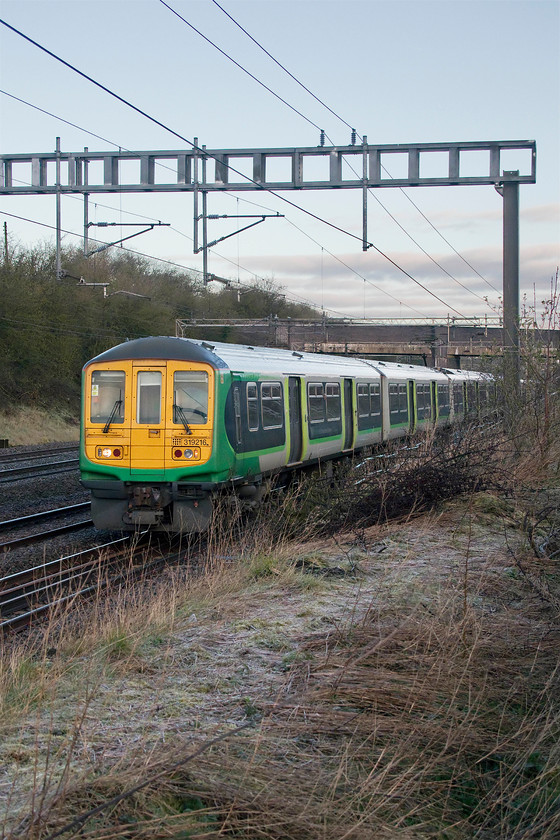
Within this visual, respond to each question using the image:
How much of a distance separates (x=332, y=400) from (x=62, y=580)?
8.74 m

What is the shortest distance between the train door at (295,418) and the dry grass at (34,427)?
1795 centimetres

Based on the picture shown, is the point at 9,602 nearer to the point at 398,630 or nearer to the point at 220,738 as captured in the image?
the point at 398,630

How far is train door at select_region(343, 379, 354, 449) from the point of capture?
17.6 meters

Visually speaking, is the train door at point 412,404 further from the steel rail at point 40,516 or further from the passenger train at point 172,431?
the passenger train at point 172,431

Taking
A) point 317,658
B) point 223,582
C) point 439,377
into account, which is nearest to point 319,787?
point 317,658

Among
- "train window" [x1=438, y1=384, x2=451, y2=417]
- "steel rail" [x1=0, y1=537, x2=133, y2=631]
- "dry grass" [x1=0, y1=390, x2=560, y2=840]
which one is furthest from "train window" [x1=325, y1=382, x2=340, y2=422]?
"train window" [x1=438, y1=384, x2=451, y2=417]

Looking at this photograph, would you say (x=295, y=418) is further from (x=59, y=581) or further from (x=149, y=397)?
(x=59, y=581)

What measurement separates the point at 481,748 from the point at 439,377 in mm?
23943

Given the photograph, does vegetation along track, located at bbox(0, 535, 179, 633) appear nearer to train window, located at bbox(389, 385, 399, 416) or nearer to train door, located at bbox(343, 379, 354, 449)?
train door, located at bbox(343, 379, 354, 449)

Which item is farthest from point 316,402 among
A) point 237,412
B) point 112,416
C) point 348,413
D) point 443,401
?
point 443,401

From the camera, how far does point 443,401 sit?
28.4 m

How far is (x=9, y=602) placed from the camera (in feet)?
26.8

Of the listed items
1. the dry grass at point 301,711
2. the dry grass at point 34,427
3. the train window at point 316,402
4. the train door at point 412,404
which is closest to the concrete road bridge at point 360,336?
the dry grass at point 34,427

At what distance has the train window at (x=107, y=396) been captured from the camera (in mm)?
11462
